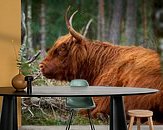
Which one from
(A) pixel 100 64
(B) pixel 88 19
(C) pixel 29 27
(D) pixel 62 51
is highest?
(B) pixel 88 19

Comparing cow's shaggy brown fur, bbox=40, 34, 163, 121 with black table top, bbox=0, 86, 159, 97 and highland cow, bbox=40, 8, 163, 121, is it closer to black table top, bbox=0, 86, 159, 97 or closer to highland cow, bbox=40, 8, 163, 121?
highland cow, bbox=40, 8, 163, 121

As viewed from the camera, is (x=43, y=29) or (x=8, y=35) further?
(x=43, y=29)

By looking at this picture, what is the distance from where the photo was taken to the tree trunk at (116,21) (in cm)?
482

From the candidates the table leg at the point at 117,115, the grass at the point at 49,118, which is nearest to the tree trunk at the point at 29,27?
the grass at the point at 49,118

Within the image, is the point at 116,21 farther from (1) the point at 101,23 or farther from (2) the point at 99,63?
(2) the point at 99,63

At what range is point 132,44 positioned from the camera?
479 cm

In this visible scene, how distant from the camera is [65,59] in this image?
4.79 meters

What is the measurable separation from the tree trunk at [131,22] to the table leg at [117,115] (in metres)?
2.02

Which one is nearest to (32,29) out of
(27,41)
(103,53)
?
(27,41)

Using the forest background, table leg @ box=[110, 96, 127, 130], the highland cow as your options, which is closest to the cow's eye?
the highland cow

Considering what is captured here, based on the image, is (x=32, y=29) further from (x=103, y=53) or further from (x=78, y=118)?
(x=78, y=118)

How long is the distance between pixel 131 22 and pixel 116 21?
8.8 inches

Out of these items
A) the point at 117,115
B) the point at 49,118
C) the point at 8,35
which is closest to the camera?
the point at 117,115

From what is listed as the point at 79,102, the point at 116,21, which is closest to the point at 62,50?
the point at 116,21
